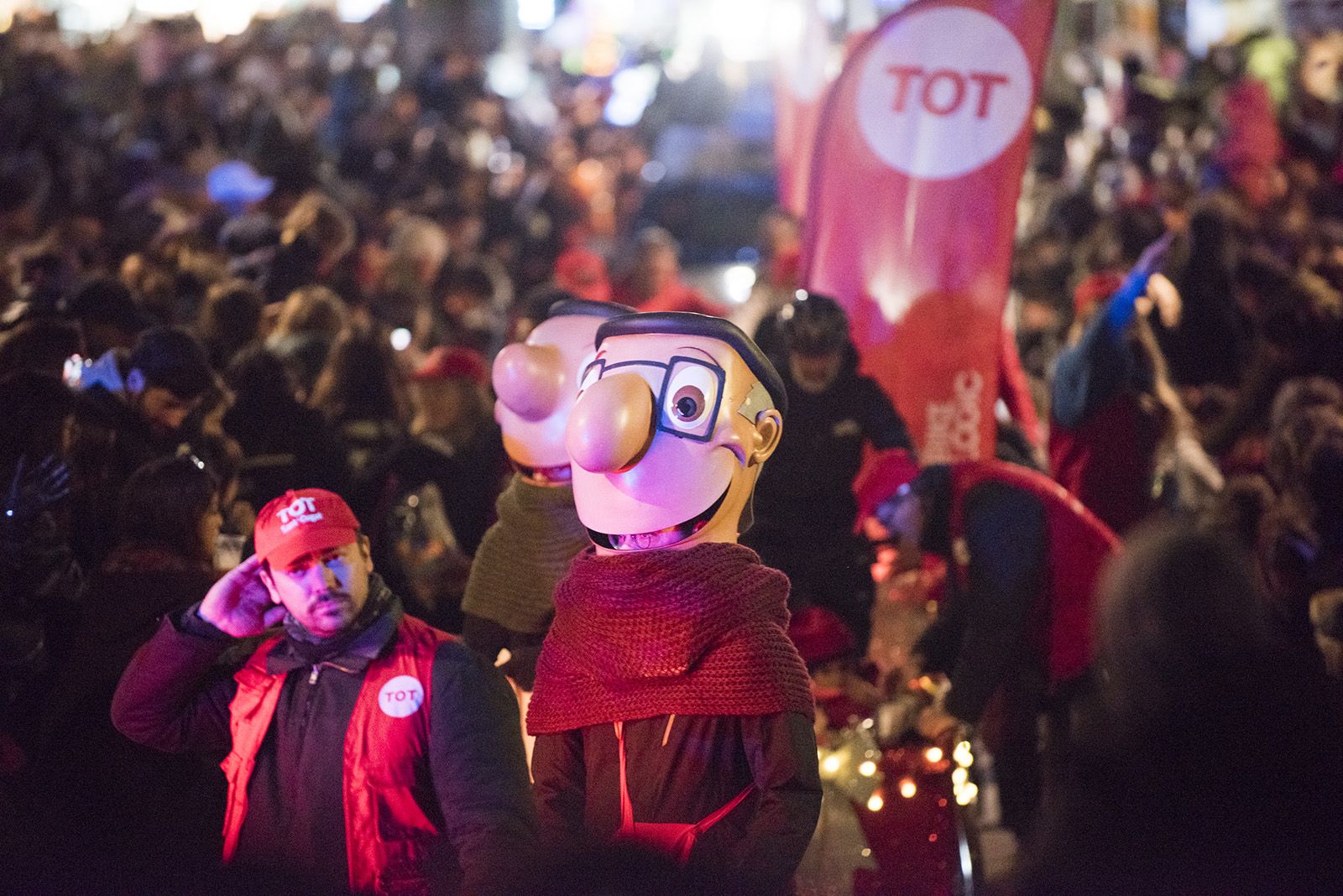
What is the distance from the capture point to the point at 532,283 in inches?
470

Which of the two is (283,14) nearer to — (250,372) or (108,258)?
(108,258)

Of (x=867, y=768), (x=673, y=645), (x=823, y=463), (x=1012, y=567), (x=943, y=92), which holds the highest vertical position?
(x=943, y=92)

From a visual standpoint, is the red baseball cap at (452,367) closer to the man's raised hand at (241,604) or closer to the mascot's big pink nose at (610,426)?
the man's raised hand at (241,604)

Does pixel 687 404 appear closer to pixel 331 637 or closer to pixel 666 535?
pixel 666 535

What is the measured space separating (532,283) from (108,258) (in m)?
4.36

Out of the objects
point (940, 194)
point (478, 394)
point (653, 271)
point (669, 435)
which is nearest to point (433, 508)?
point (478, 394)

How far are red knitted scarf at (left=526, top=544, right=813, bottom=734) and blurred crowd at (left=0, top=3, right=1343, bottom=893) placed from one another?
60cm

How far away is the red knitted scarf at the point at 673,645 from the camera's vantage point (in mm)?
2744

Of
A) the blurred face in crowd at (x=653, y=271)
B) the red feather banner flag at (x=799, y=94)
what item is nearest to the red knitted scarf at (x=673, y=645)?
the blurred face in crowd at (x=653, y=271)

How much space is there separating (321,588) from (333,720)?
27 centimetres

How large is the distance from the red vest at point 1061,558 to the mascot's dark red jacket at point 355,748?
2006 millimetres

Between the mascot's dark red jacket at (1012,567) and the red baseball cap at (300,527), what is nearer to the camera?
the red baseball cap at (300,527)

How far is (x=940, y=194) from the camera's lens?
5.63m

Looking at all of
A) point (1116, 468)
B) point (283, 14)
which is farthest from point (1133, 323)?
point (283, 14)
